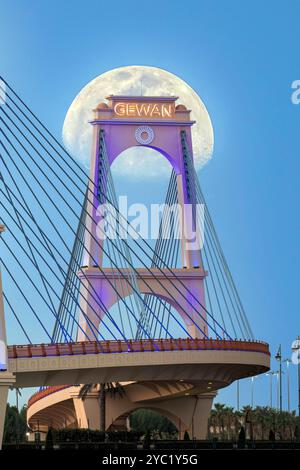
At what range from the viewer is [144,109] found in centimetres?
11225

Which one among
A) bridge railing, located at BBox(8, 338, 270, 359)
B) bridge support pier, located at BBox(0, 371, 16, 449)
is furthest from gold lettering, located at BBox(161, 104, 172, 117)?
bridge support pier, located at BBox(0, 371, 16, 449)

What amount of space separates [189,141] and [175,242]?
896 centimetres

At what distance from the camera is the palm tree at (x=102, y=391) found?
10306 centimetres

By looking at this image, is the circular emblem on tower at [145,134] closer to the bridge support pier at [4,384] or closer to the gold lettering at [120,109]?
the gold lettering at [120,109]

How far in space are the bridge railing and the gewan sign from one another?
2669 centimetres

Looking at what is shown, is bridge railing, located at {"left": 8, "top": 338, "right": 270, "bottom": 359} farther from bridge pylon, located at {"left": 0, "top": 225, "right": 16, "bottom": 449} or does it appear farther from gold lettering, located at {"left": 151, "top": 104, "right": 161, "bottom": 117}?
gold lettering, located at {"left": 151, "top": 104, "right": 161, "bottom": 117}

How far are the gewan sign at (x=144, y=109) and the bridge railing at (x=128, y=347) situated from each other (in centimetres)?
2669

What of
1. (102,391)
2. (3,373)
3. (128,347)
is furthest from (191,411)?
(3,373)

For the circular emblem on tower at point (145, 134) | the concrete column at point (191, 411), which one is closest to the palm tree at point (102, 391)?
the concrete column at point (191, 411)

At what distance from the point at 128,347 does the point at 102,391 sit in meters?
23.8

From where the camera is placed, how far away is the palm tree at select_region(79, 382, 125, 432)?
103 meters

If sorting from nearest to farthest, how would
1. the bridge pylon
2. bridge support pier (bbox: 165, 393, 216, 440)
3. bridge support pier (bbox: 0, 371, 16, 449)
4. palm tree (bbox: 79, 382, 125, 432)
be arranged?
the bridge pylon < bridge support pier (bbox: 0, 371, 16, 449) < palm tree (bbox: 79, 382, 125, 432) < bridge support pier (bbox: 165, 393, 216, 440)

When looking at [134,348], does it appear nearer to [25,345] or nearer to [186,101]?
[25,345]
